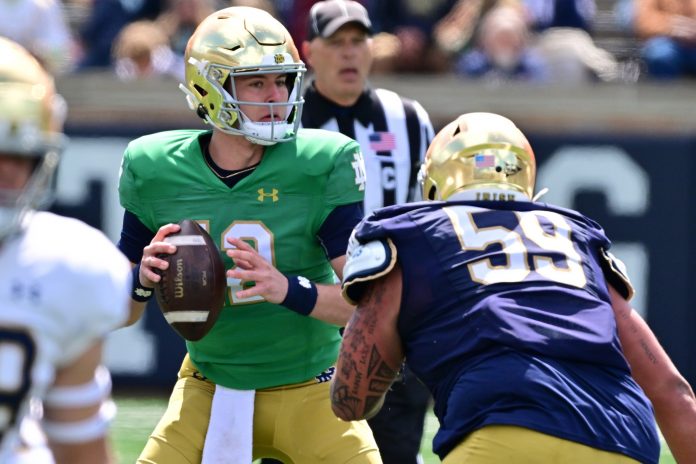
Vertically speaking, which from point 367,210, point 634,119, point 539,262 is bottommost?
point 634,119

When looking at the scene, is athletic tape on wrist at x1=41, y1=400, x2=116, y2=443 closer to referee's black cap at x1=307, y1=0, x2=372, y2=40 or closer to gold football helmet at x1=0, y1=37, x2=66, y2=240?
gold football helmet at x1=0, y1=37, x2=66, y2=240

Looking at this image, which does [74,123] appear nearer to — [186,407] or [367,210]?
[367,210]

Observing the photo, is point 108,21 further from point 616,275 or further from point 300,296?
point 616,275

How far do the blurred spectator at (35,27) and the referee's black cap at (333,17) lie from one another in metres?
2.89

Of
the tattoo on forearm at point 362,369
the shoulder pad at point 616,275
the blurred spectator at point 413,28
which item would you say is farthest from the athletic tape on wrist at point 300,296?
the blurred spectator at point 413,28

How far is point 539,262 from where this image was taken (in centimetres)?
334

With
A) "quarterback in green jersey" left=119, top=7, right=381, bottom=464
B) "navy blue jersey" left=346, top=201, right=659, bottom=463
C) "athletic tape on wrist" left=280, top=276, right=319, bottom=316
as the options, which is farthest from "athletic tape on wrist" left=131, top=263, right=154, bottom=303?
"navy blue jersey" left=346, top=201, right=659, bottom=463

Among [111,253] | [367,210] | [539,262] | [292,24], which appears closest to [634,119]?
[292,24]

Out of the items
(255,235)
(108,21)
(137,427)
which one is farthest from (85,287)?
(108,21)

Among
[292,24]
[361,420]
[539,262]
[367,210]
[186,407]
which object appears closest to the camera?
[539,262]

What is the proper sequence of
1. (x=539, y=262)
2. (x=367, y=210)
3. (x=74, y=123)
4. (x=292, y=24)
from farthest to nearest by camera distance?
(x=292, y=24)
(x=74, y=123)
(x=367, y=210)
(x=539, y=262)

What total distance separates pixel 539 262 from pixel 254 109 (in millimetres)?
1129

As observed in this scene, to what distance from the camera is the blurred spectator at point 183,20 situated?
9.37 m

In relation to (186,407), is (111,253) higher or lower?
higher
